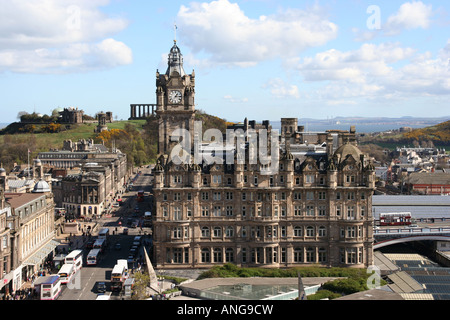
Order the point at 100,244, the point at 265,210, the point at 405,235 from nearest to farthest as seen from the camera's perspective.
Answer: the point at 265,210, the point at 100,244, the point at 405,235

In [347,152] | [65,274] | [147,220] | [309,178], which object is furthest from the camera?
[147,220]

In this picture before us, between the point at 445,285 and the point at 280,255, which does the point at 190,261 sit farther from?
the point at 445,285

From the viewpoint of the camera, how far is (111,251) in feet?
301

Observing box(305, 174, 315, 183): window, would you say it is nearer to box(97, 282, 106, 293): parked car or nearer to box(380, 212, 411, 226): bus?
box(380, 212, 411, 226): bus

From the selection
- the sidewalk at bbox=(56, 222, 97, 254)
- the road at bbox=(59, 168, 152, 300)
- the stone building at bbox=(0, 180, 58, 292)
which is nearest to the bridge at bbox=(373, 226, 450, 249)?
the road at bbox=(59, 168, 152, 300)

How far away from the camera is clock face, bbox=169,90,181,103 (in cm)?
8800

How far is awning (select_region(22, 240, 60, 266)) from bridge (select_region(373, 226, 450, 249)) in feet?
160

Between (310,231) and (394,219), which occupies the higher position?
(310,231)

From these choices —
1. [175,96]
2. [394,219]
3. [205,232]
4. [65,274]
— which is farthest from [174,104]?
[394,219]

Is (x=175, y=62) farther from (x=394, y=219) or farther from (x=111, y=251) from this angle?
(x=394, y=219)

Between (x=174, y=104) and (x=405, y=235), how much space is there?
40.5 meters

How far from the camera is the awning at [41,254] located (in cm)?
7912

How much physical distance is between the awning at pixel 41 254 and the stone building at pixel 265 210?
16260 millimetres
